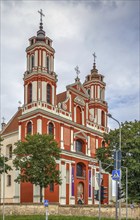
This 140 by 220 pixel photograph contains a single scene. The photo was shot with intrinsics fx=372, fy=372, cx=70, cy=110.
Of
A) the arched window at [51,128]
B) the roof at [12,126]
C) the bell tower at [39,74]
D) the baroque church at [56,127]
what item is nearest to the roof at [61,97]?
the baroque church at [56,127]

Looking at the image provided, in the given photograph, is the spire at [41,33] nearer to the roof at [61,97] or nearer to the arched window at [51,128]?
the roof at [61,97]

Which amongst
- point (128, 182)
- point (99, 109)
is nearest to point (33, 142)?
point (128, 182)

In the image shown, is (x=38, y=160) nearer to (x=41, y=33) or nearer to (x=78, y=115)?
(x=78, y=115)

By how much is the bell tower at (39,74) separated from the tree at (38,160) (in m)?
10.5

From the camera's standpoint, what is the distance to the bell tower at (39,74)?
2188 inches

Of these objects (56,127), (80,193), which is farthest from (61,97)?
(80,193)

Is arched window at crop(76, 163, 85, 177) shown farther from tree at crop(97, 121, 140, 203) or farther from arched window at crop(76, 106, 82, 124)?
tree at crop(97, 121, 140, 203)

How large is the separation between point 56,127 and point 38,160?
12.8 m

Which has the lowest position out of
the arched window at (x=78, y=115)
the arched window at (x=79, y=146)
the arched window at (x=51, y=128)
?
the arched window at (x=79, y=146)

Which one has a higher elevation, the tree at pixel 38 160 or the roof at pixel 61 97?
the roof at pixel 61 97

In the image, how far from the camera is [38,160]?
44125 millimetres

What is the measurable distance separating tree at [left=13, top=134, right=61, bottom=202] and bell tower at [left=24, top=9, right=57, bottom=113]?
1052cm

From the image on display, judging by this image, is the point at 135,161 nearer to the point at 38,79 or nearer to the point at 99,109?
the point at 38,79

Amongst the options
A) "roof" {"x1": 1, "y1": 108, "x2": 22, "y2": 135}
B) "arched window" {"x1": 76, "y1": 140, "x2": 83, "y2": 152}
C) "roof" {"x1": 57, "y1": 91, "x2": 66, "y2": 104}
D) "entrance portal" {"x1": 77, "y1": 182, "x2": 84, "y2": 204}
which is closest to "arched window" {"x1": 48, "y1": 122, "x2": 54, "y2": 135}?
"roof" {"x1": 57, "y1": 91, "x2": 66, "y2": 104}
